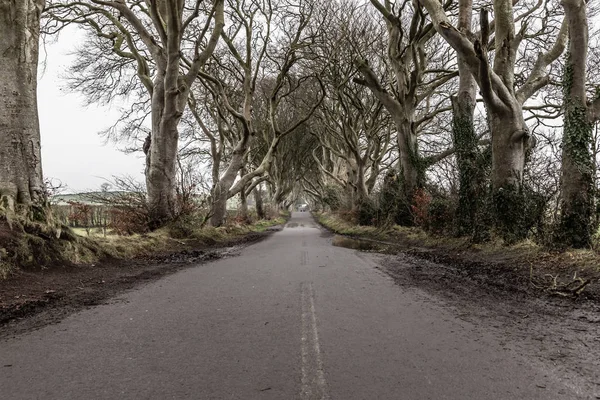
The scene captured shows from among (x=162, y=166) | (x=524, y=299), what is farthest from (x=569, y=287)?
(x=162, y=166)

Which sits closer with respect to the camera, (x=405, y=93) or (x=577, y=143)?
(x=577, y=143)

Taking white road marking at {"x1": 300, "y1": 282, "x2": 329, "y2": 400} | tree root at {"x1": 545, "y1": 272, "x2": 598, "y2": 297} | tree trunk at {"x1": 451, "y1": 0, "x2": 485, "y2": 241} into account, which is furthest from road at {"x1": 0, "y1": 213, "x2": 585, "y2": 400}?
tree trunk at {"x1": 451, "y1": 0, "x2": 485, "y2": 241}

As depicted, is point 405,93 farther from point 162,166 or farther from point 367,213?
point 162,166

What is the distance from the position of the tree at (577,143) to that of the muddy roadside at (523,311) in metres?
1.61

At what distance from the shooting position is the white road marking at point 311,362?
2699 mm

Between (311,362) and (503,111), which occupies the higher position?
(503,111)

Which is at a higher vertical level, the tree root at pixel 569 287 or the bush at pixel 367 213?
the bush at pixel 367 213

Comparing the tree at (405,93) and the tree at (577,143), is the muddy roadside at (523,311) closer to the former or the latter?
the tree at (577,143)

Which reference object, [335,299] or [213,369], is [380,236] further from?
[213,369]

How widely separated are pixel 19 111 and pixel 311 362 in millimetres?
7476

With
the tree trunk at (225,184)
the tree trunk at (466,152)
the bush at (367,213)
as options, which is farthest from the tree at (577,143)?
the tree trunk at (225,184)

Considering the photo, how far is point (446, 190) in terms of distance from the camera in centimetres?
1440

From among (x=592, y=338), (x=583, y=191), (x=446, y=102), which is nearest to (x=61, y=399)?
(x=592, y=338)

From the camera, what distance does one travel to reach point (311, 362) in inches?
126
